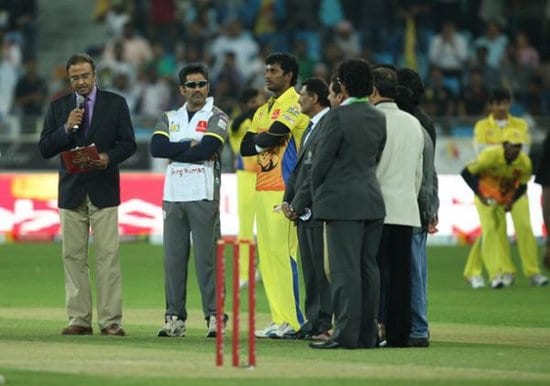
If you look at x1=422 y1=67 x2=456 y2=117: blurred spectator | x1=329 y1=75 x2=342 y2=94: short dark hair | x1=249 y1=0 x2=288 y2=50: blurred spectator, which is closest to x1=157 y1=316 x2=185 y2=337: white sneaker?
x1=329 y1=75 x2=342 y2=94: short dark hair

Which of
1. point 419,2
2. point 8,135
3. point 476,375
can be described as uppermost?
point 419,2

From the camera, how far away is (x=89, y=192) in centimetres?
1588

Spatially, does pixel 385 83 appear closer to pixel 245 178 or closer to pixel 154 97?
pixel 245 178

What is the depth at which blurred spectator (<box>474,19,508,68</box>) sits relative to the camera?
35.4 m

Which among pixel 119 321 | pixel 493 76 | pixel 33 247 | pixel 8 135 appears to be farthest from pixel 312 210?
pixel 493 76

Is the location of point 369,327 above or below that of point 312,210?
below

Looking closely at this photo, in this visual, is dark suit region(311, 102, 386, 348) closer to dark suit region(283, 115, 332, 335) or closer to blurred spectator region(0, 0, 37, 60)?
dark suit region(283, 115, 332, 335)

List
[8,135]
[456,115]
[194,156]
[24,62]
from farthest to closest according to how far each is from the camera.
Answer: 1. [24,62]
2. [456,115]
3. [8,135]
4. [194,156]

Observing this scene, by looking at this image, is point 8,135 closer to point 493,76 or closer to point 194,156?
point 493,76

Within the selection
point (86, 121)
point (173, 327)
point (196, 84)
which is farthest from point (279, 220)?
point (86, 121)

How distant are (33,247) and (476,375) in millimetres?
16581

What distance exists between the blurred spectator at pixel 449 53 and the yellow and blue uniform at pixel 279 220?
1933 centimetres

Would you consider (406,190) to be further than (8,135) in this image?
No

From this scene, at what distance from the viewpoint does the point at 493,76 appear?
34.6 metres
